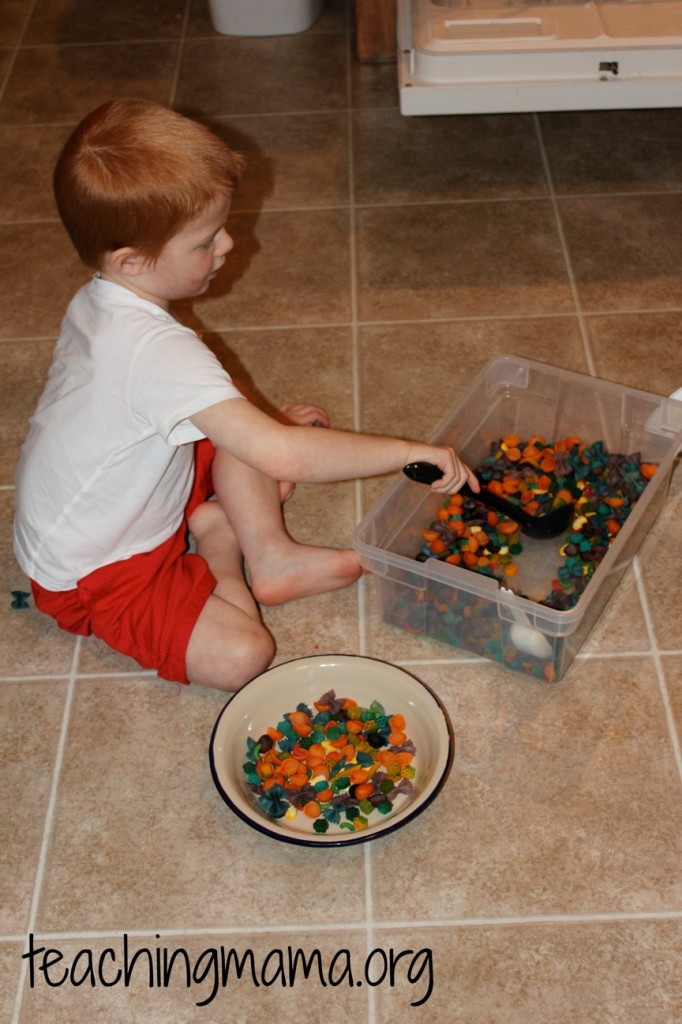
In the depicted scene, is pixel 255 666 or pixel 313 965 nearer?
pixel 313 965

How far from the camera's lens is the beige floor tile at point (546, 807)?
1080 mm

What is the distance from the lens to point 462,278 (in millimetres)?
1773

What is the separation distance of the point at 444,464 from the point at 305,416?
354mm

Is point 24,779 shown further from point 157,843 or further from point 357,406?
point 357,406

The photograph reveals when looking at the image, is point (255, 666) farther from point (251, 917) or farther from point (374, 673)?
point (251, 917)

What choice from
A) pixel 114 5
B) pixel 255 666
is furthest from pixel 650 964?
pixel 114 5

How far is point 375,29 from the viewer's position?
2.16 metres

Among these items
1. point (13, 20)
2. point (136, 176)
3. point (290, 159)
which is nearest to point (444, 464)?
point (136, 176)

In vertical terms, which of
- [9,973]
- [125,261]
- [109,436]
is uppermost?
[125,261]

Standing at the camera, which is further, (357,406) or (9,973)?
(357,406)

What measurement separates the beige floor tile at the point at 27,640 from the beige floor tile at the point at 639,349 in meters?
0.81

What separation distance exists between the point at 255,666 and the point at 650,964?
19.2 inches

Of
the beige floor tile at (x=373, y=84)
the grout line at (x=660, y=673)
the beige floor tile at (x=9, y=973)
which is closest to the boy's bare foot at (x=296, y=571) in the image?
the grout line at (x=660, y=673)

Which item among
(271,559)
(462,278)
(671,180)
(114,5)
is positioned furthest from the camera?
(114,5)
